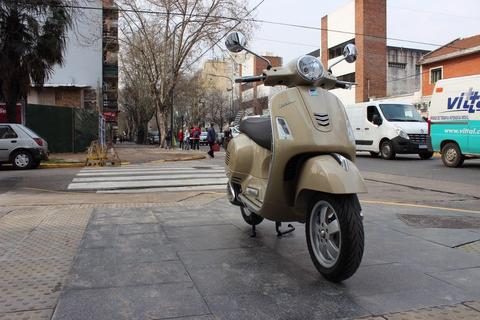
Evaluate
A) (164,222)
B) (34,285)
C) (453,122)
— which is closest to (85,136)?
(453,122)

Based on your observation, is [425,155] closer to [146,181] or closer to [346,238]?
[146,181]

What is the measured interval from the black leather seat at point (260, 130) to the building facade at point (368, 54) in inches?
1483

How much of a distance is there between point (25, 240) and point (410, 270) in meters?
4.01

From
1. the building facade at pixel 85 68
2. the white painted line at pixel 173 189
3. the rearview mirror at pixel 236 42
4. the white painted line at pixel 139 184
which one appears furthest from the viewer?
the building facade at pixel 85 68

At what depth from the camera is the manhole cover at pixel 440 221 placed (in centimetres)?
609

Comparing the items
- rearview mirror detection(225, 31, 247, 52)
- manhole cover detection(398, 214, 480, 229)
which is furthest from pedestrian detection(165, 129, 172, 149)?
rearview mirror detection(225, 31, 247, 52)

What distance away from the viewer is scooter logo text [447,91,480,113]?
14250 mm

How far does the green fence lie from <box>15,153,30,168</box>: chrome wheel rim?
8.63 m

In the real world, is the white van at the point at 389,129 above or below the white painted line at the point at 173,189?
above

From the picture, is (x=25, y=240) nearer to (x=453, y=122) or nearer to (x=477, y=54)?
(x=453, y=122)

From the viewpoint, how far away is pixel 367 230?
5863 mm

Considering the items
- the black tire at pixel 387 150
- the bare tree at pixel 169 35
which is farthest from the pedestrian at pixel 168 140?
the black tire at pixel 387 150

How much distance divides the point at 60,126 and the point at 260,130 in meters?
22.2

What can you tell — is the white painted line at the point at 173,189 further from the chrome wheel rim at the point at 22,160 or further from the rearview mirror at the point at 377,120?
the rearview mirror at the point at 377,120
